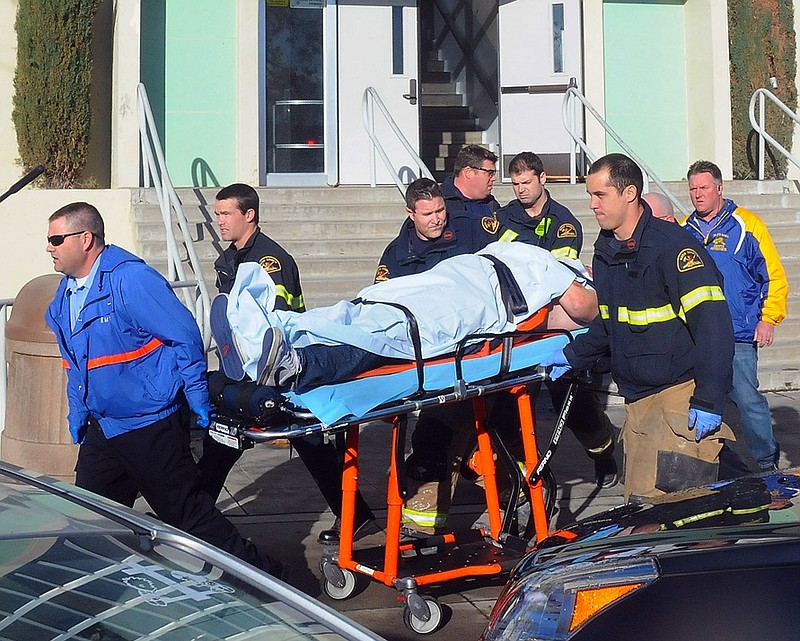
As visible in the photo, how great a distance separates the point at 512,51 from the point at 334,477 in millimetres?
8766

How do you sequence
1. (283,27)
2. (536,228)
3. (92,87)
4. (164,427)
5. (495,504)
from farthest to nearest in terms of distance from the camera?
(283,27) < (92,87) < (536,228) < (495,504) < (164,427)

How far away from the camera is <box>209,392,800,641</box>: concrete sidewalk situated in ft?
16.5

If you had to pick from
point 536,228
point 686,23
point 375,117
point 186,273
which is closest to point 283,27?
point 375,117

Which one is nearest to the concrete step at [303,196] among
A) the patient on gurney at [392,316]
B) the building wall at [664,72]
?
the building wall at [664,72]

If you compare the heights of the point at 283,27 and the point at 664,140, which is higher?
the point at 283,27

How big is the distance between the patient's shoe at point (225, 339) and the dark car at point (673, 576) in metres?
1.49

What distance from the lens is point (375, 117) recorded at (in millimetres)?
13211

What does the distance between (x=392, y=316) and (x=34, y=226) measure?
23.2ft

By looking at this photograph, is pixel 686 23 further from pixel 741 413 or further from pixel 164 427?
pixel 164 427

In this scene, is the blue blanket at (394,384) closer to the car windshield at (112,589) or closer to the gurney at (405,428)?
the gurney at (405,428)

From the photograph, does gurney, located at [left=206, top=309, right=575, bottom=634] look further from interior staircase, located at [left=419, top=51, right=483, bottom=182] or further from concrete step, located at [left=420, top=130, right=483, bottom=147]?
concrete step, located at [left=420, top=130, right=483, bottom=147]

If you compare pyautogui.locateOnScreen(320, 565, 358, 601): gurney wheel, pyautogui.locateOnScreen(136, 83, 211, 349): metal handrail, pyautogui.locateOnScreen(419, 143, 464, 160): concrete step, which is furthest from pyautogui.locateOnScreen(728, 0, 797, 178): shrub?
pyautogui.locateOnScreen(320, 565, 358, 601): gurney wheel

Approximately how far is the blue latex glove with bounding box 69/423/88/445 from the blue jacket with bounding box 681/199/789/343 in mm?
3623

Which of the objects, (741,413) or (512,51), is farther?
(512,51)
